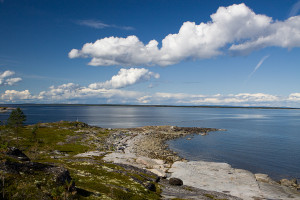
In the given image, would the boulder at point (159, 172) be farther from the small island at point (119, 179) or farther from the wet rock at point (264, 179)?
the wet rock at point (264, 179)

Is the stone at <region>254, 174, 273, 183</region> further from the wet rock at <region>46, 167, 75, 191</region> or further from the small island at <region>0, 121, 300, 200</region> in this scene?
the wet rock at <region>46, 167, 75, 191</region>

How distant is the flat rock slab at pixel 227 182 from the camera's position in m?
45.7

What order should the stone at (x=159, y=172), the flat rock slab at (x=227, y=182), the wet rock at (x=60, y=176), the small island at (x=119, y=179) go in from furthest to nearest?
the stone at (x=159, y=172) → the flat rock slab at (x=227, y=182) → the wet rock at (x=60, y=176) → the small island at (x=119, y=179)

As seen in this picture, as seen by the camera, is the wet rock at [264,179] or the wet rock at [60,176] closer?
the wet rock at [60,176]

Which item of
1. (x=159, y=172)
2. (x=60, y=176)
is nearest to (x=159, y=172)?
(x=159, y=172)

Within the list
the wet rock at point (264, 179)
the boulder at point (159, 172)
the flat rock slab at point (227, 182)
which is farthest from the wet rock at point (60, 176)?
the wet rock at point (264, 179)

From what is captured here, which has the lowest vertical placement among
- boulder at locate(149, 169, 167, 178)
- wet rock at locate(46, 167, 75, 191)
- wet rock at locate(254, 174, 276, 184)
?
wet rock at locate(254, 174, 276, 184)

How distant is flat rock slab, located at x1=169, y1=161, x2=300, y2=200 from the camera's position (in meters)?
45.7

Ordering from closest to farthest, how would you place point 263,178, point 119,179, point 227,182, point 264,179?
point 119,179, point 227,182, point 264,179, point 263,178

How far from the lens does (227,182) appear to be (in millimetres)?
52469

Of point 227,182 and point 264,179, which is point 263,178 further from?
point 227,182

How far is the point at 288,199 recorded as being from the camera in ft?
143

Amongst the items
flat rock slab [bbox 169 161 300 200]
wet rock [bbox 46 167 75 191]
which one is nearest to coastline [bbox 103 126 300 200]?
flat rock slab [bbox 169 161 300 200]

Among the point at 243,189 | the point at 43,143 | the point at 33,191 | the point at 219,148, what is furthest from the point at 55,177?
the point at 219,148
